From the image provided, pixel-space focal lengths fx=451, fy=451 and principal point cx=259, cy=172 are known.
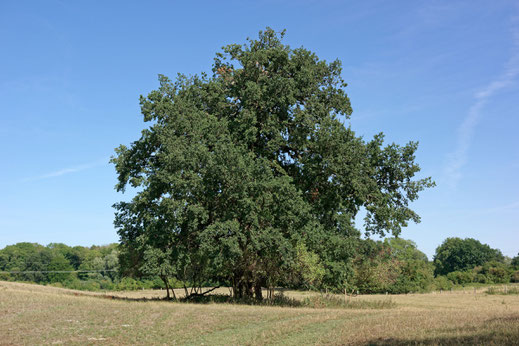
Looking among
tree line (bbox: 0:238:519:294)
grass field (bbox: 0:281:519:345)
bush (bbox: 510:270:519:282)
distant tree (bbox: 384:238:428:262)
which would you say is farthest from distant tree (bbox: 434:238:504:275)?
grass field (bbox: 0:281:519:345)

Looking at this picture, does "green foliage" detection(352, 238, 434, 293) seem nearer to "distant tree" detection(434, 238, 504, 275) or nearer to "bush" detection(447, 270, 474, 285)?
"bush" detection(447, 270, 474, 285)

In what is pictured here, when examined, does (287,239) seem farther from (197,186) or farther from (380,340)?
(380,340)

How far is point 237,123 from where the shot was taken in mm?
31844

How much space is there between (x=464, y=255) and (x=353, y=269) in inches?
5106

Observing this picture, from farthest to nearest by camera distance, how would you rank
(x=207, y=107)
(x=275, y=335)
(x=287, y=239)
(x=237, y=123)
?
(x=207, y=107), (x=237, y=123), (x=287, y=239), (x=275, y=335)

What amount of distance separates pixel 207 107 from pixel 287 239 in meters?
12.1

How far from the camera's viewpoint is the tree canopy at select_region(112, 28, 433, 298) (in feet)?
89.4

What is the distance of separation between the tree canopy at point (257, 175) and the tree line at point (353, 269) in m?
2.09

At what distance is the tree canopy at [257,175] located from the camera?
89.4 ft

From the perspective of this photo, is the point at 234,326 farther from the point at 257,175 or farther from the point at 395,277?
the point at 395,277

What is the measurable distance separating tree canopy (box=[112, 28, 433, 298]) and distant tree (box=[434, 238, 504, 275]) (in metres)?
126

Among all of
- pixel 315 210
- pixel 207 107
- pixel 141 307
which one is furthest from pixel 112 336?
pixel 207 107

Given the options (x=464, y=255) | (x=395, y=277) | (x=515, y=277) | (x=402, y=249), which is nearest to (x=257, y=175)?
(x=395, y=277)

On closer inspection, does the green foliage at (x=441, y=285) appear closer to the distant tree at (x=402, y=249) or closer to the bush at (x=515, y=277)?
the distant tree at (x=402, y=249)
